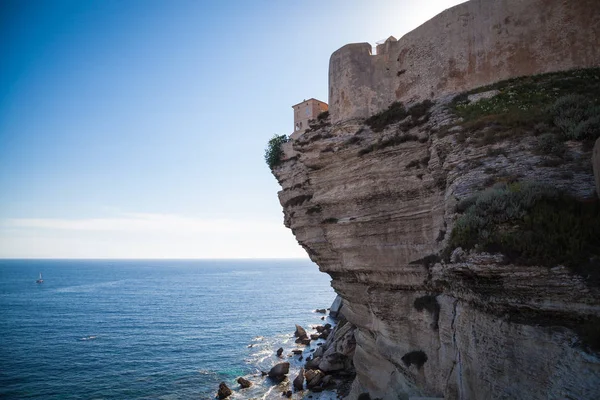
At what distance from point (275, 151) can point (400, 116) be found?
10.1 meters

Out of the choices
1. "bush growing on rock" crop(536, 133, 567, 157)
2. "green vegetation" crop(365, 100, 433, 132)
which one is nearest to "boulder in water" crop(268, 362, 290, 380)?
"green vegetation" crop(365, 100, 433, 132)

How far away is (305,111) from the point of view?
28.0 meters

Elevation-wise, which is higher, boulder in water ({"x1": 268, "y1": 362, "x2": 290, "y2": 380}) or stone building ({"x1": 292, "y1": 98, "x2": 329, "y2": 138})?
stone building ({"x1": 292, "y1": 98, "x2": 329, "y2": 138})

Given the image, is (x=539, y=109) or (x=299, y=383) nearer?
(x=539, y=109)

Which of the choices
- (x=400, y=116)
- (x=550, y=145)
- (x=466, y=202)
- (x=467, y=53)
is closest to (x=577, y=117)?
(x=550, y=145)

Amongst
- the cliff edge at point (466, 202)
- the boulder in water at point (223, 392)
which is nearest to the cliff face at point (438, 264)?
the cliff edge at point (466, 202)

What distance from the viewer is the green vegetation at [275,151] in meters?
24.8

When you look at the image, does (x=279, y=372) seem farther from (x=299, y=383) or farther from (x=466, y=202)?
(x=466, y=202)

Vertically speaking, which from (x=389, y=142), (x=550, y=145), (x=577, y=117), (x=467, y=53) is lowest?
(x=550, y=145)

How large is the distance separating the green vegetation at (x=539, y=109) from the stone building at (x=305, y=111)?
13388 millimetres

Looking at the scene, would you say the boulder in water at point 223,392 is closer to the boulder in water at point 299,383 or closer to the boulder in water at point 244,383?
the boulder in water at point 244,383

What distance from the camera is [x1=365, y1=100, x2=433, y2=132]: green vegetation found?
16.3 meters

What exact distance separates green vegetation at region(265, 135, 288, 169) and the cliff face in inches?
30.4

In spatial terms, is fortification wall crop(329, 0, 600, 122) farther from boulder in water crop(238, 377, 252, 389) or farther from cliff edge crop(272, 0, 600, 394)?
boulder in water crop(238, 377, 252, 389)
